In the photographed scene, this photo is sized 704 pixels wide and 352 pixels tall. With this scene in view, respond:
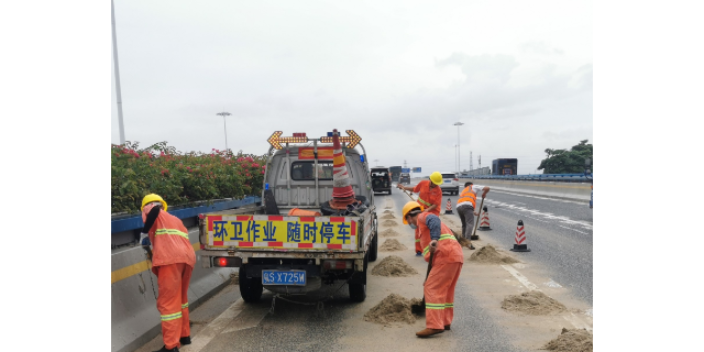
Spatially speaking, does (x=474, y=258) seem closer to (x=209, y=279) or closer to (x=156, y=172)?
(x=209, y=279)

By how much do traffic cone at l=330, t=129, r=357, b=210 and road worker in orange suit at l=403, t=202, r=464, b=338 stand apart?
209 cm

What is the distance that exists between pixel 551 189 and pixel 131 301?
3164cm

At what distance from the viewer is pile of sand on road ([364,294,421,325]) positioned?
19.0ft

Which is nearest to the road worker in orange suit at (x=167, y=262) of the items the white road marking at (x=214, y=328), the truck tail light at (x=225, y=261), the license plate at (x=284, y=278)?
the white road marking at (x=214, y=328)

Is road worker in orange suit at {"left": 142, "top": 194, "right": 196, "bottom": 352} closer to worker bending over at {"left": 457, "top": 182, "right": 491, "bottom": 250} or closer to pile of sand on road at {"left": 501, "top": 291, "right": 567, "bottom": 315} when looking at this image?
pile of sand on road at {"left": 501, "top": 291, "right": 567, "bottom": 315}

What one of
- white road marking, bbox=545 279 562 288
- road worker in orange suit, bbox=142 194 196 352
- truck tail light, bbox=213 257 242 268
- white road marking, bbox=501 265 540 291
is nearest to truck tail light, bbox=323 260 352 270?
truck tail light, bbox=213 257 242 268

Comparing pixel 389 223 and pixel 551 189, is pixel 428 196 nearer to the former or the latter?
pixel 389 223

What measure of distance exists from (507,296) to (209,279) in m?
4.33

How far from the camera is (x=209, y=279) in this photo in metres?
7.49

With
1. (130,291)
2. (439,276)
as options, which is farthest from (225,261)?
(439,276)

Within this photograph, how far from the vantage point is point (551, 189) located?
32.8m

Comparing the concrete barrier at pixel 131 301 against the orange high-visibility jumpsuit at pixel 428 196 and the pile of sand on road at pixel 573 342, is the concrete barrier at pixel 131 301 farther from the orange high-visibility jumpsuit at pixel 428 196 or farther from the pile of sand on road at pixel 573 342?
the orange high-visibility jumpsuit at pixel 428 196
